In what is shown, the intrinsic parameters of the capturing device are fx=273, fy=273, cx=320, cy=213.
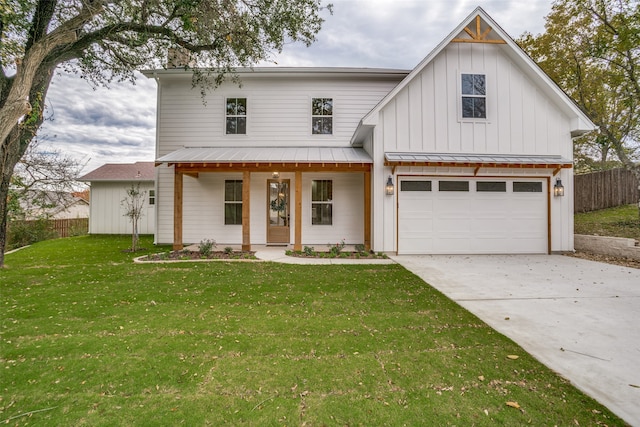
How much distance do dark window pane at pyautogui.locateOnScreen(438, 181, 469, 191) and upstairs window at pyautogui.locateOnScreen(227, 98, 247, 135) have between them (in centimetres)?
722

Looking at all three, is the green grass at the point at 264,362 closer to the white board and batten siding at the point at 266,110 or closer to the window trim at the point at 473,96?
the window trim at the point at 473,96

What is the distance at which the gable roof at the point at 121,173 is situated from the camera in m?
13.9

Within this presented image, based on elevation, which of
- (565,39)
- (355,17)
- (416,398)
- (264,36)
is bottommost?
(416,398)

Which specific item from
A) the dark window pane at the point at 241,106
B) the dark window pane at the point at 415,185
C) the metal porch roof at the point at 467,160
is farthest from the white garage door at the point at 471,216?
the dark window pane at the point at 241,106

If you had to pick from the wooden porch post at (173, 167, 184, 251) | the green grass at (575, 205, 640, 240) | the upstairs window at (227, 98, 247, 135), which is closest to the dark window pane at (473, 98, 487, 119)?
the green grass at (575, 205, 640, 240)

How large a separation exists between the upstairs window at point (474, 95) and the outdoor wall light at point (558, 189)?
3.05 metres

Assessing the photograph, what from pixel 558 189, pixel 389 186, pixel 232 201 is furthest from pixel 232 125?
pixel 558 189

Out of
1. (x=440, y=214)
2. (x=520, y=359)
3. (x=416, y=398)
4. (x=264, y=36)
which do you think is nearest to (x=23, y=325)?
(x=416, y=398)

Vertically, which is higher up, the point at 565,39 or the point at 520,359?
the point at 565,39

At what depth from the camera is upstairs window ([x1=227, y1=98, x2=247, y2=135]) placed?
33.8 ft

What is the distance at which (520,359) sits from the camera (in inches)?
105

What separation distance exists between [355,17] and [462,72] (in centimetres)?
496

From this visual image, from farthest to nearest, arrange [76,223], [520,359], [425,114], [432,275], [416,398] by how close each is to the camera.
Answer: [76,223] → [425,114] → [432,275] → [520,359] → [416,398]

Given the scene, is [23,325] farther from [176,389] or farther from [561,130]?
[561,130]
